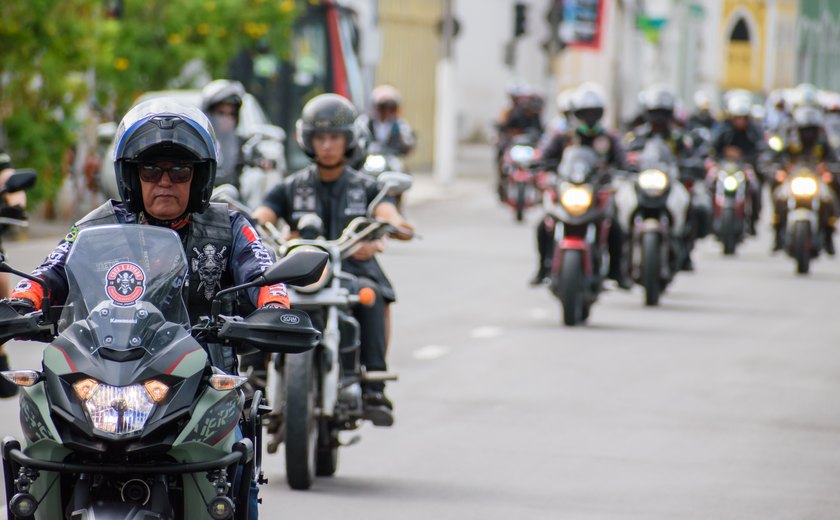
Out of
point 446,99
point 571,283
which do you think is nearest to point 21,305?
point 571,283

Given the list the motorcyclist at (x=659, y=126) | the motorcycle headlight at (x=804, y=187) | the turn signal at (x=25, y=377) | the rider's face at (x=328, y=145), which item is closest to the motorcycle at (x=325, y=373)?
the rider's face at (x=328, y=145)

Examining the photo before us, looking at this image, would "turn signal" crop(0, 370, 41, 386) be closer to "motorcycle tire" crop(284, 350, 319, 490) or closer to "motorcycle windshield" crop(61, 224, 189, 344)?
"motorcycle windshield" crop(61, 224, 189, 344)

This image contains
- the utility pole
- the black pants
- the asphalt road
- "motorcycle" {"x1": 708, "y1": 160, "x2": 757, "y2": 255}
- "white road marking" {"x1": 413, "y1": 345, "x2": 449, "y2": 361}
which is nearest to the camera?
the asphalt road

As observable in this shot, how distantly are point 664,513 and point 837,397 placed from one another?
4.30 m

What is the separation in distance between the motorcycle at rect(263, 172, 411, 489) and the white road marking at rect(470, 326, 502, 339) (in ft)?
19.0

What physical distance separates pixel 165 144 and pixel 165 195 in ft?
0.66

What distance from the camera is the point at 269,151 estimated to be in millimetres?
21406

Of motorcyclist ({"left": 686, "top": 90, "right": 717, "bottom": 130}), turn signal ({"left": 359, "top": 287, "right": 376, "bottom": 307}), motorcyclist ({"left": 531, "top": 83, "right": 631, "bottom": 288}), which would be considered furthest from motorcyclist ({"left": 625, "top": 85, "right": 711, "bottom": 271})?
motorcyclist ({"left": 686, "top": 90, "right": 717, "bottom": 130})

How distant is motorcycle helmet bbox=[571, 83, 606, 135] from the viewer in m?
16.5

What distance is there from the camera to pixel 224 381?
16.7ft

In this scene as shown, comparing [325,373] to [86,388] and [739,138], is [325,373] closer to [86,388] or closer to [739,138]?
[86,388]

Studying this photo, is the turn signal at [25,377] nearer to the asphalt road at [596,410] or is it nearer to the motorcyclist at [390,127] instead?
the asphalt road at [596,410]

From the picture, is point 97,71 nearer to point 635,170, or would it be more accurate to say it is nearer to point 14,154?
point 14,154

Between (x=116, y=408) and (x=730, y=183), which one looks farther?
(x=730, y=183)
